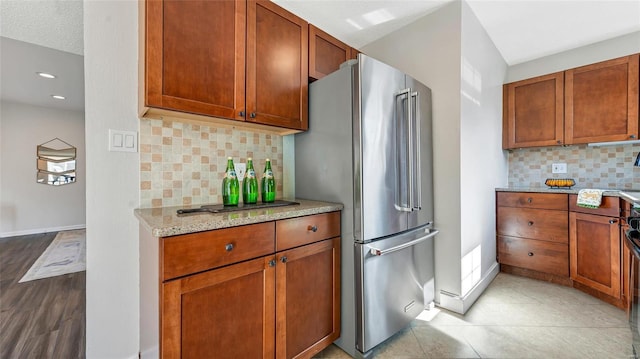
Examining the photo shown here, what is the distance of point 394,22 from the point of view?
216cm

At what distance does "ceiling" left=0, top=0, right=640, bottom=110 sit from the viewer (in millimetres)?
1941

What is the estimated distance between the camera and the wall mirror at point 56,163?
5.04 m

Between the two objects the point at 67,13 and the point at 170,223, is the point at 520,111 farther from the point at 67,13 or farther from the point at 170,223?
the point at 67,13

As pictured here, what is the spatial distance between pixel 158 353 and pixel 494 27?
10.6ft

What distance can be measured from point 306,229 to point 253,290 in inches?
14.9

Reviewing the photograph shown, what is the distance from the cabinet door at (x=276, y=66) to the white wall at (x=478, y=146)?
1.22 metres

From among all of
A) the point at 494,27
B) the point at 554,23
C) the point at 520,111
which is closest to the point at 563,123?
the point at 520,111

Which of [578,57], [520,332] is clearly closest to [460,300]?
[520,332]

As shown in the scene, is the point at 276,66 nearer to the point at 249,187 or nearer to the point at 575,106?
the point at 249,187

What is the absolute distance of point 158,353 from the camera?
3.06 feet

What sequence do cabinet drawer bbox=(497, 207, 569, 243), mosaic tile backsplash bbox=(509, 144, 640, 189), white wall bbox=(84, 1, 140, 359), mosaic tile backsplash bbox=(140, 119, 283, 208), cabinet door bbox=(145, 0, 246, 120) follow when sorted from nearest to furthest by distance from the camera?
1. cabinet door bbox=(145, 0, 246, 120)
2. white wall bbox=(84, 1, 140, 359)
3. mosaic tile backsplash bbox=(140, 119, 283, 208)
4. cabinet drawer bbox=(497, 207, 569, 243)
5. mosaic tile backsplash bbox=(509, 144, 640, 189)

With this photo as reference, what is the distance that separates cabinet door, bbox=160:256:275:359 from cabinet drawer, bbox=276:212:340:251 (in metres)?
0.12

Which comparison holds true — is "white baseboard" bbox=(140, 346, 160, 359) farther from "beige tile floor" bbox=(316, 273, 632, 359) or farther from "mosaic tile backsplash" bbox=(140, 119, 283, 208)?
"beige tile floor" bbox=(316, 273, 632, 359)

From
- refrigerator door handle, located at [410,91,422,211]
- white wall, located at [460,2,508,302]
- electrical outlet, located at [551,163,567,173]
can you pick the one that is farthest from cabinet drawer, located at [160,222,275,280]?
electrical outlet, located at [551,163,567,173]
